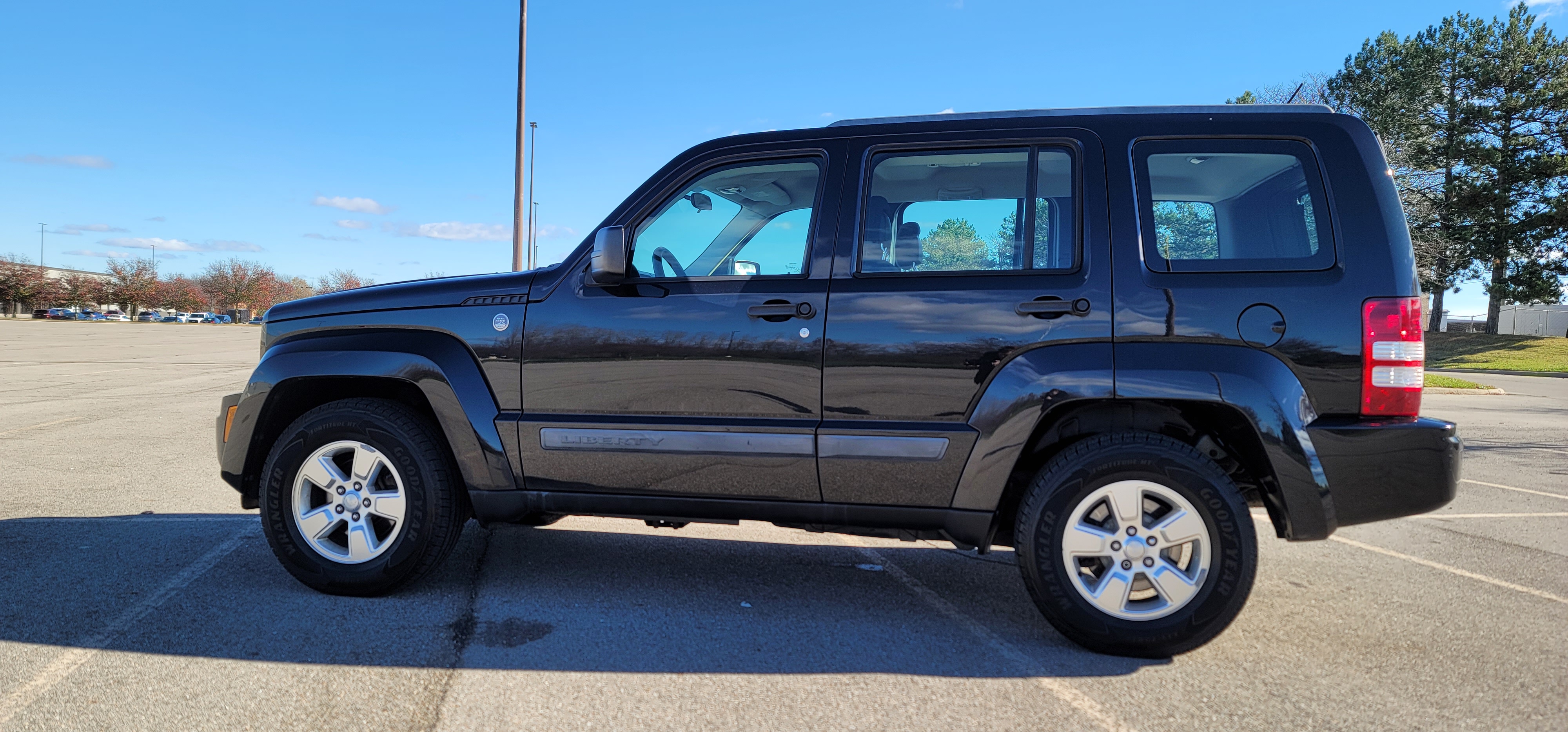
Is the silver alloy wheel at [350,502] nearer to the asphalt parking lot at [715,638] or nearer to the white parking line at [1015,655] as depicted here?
the asphalt parking lot at [715,638]

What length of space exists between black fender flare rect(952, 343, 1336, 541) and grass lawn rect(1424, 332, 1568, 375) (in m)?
37.2

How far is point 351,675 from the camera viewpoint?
119 inches

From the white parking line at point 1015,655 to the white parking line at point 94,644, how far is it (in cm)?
308

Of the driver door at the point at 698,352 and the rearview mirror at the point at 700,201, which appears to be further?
the rearview mirror at the point at 700,201

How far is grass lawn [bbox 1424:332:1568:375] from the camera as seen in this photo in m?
35.4

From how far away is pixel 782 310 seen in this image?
353 cm

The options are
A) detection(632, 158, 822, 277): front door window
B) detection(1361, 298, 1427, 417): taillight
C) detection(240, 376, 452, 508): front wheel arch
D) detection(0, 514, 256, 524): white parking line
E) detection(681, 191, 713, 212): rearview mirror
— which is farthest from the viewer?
detection(0, 514, 256, 524): white parking line

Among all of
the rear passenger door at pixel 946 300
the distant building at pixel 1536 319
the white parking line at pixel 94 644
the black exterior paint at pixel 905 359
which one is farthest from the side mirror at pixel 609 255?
the distant building at pixel 1536 319

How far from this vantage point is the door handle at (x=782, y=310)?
11.5 feet

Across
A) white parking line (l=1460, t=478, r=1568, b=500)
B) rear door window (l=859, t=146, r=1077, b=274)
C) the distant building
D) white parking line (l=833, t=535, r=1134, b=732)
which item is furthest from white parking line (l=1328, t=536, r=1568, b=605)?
the distant building

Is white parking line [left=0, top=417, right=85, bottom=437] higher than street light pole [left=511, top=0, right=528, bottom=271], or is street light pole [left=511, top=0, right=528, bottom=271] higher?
street light pole [left=511, top=0, right=528, bottom=271]

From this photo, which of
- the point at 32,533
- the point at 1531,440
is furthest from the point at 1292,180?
the point at 1531,440

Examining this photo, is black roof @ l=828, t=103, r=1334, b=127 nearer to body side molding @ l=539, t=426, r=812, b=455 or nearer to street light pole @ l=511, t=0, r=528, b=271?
body side molding @ l=539, t=426, r=812, b=455

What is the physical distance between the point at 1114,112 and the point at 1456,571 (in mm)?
3060
